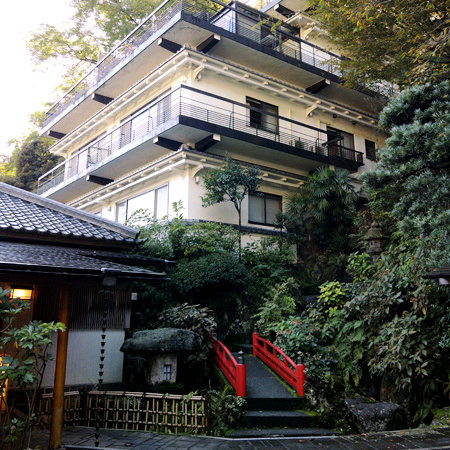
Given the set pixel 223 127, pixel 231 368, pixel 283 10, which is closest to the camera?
pixel 231 368

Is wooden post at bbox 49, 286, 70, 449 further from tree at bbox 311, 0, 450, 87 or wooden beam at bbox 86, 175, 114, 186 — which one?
wooden beam at bbox 86, 175, 114, 186

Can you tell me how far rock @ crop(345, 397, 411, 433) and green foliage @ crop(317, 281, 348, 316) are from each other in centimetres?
348

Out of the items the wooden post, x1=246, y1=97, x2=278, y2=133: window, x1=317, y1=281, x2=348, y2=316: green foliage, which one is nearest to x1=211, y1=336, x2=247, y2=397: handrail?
x1=317, y1=281, x2=348, y2=316: green foliage

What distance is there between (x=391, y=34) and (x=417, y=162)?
5202 millimetres

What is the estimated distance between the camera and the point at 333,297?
38.0 feet

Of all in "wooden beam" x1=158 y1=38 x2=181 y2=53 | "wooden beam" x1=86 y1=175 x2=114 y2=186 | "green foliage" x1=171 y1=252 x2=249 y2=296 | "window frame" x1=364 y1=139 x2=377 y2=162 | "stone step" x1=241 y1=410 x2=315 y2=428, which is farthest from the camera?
"window frame" x1=364 y1=139 x2=377 y2=162

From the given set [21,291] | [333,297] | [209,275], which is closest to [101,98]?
[209,275]

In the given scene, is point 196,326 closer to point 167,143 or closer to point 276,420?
point 276,420

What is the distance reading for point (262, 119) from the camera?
18922 millimetres

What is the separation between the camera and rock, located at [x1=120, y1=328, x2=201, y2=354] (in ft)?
28.4

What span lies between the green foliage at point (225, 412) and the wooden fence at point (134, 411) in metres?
0.30

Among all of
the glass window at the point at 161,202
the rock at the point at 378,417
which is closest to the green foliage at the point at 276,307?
the rock at the point at 378,417

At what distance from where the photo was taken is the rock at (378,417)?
7.79 m

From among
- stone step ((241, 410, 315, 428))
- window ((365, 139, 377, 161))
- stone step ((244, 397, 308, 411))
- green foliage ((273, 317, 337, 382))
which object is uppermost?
window ((365, 139, 377, 161))
